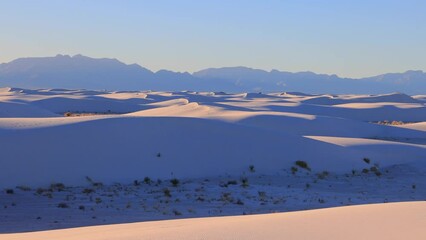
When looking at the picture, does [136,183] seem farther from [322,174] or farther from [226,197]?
[322,174]

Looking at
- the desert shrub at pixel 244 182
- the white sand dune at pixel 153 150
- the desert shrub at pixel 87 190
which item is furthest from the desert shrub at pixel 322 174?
the desert shrub at pixel 87 190

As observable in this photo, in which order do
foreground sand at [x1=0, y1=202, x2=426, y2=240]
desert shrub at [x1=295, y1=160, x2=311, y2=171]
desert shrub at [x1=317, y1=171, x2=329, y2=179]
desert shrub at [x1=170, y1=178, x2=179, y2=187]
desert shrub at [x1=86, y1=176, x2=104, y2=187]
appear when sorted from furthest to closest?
desert shrub at [x1=295, y1=160, x2=311, y2=171] < desert shrub at [x1=317, y1=171, x2=329, y2=179] < desert shrub at [x1=170, y1=178, x2=179, y2=187] < desert shrub at [x1=86, y1=176, x2=104, y2=187] < foreground sand at [x1=0, y1=202, x2=426, y2=240]

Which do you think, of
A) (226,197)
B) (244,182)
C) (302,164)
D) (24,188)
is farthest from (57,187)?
(302,164)

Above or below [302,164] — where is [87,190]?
above

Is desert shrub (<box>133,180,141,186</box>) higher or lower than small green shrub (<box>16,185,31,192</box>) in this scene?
lower

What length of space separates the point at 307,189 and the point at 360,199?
2027mm

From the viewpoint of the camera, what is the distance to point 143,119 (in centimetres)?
2642

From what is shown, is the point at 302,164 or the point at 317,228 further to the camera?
the point at 302,164

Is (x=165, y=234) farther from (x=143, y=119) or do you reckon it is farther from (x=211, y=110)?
(x=211, y=110)

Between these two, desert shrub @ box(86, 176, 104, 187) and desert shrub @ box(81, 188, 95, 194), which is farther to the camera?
desert shrub @ box(86, 176, 104, 187)

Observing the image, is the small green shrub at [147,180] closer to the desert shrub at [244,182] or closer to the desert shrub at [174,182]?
the desert shrub at [174,182]

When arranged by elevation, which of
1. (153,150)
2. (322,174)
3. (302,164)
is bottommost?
(322,174)

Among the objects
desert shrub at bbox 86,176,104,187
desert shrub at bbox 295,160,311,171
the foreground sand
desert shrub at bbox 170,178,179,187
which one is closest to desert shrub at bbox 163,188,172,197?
desert shrub at bbox 170,178,179,187

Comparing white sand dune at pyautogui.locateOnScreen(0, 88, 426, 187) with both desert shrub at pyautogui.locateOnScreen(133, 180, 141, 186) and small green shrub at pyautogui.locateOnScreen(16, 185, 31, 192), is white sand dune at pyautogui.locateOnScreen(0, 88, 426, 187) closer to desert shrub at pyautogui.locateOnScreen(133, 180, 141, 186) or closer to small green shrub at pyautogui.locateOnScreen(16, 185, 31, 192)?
small green shrub at pyautogui.locateOnScreen(16, 185, 31, 192)
